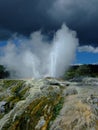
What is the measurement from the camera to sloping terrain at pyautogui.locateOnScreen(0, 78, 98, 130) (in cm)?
3878

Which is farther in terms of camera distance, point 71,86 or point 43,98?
point 71,86

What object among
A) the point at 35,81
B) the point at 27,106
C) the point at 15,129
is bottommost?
the point at 15,129

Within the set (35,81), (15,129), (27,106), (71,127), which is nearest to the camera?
(71,127)

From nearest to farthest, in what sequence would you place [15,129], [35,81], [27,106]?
[15,129], [27,106], [35,81]

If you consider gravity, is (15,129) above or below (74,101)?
below

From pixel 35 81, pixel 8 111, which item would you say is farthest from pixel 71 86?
pixel 8 111

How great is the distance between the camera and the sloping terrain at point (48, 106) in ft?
127

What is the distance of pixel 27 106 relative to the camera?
1727 inches

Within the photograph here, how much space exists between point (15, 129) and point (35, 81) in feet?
41.2

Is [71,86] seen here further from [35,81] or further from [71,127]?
[71,127]

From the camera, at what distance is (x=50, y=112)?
41.6 meters

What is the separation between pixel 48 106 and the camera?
43125 millimetres

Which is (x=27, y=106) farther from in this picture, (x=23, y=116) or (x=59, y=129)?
(x=59, y=129)

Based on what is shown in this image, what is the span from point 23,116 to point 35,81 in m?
10.7
